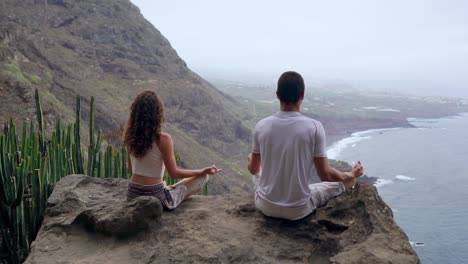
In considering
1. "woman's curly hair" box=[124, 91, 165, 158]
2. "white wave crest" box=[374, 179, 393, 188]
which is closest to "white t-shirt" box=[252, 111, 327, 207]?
"woman's curly hair" box=[124, 91, 165, 158]

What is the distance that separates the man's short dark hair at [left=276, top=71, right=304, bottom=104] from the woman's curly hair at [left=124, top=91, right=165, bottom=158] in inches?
46.4

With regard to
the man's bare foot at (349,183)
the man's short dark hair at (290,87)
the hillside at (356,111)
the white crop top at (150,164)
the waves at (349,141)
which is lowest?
the waves at (349,141)

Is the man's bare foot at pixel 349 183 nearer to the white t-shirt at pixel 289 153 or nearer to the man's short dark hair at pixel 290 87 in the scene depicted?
the white t-shirt at pixel 289 153

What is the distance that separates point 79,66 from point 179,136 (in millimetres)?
8719

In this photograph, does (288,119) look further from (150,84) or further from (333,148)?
(333,148)

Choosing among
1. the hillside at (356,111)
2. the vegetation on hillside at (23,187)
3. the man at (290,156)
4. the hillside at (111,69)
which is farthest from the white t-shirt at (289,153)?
the hillside at (356,111)

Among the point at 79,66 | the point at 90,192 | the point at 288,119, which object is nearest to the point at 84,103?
the point at 79,66

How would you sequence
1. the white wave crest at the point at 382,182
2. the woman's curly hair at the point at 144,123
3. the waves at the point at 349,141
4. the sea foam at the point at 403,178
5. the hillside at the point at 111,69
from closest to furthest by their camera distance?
the woman's curly hair at the point at 144,123 → the hillside at the point at 111,69 → the white wave crest at the point at 382,182 → the sea foam at the point at 403,178 → the waves at the point at 349,141

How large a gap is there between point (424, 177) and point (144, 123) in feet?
123

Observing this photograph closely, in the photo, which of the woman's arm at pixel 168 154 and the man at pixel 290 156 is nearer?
the man at pixel 290 156

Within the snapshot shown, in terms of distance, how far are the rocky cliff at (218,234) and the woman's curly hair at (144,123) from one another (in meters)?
0.51

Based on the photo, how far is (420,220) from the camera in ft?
92.4

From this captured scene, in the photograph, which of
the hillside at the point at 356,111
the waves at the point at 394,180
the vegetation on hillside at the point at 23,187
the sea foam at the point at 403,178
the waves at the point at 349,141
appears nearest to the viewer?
the vegetation on hillside at the point at 23,187

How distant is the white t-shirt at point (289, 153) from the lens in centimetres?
422
